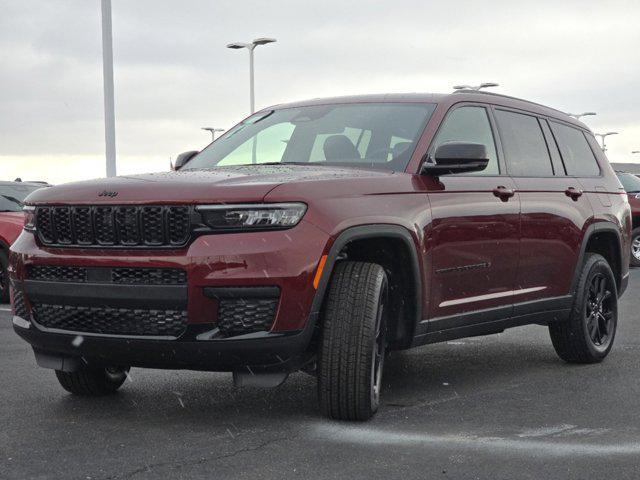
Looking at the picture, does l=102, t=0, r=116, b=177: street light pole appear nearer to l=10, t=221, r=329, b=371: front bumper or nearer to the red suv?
the red suv

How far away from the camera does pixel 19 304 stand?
548 centimetres

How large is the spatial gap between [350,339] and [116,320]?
1.10 m

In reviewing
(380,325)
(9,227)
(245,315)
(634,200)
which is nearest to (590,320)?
(380,325)

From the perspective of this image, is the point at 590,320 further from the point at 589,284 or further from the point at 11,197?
the point at 11,197

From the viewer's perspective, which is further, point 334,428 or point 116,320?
point 334,428

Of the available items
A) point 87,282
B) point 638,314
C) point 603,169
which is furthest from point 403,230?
point 638,314

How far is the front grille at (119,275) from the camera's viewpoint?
491 centimetres

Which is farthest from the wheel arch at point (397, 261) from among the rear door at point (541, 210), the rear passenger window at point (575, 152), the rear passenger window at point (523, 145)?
the rear passenger window at point (575, 152)

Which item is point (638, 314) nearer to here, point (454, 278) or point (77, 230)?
point (454, 278)

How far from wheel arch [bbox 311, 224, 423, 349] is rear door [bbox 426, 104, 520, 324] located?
0.16 m

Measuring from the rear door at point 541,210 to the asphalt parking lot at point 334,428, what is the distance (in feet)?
1.98

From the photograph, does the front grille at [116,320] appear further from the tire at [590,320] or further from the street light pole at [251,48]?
the street light pole at [251,48]

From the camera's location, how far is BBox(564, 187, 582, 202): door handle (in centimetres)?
729

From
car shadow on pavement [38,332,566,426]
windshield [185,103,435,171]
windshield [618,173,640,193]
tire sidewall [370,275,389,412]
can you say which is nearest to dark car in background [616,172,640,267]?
windshield [618,173,640,193]
